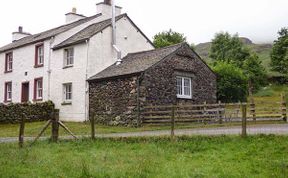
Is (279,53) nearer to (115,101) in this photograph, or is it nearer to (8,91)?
(8,91)

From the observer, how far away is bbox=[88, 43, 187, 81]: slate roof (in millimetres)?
26938

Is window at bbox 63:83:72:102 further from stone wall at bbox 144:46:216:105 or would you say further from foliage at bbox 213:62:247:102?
foliage at bbox 213:62:247:102

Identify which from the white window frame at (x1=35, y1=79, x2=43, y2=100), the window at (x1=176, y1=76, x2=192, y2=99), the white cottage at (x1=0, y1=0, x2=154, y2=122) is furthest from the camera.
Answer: the white window frame at (x1=35, y1=79, x2=43, y2=100)

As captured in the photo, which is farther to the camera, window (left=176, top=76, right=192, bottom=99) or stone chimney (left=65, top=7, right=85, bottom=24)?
stone chimney (left=65, top=7, right=85, bottom=24)

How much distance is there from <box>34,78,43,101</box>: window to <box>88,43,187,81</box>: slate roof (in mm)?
6120

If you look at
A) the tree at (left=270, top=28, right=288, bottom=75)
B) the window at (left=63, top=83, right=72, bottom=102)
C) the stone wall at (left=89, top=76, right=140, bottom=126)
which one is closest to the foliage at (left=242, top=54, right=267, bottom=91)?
the tree at (left=270, top=28, right=288, bottom=75)

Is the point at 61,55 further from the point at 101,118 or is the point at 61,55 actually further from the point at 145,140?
the point at 145,140

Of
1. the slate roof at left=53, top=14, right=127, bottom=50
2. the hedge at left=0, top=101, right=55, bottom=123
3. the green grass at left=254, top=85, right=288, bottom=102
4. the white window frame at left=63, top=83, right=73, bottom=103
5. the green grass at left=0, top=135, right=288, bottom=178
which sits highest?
the slate roof at left=53, top=14, right=127, bottom=50

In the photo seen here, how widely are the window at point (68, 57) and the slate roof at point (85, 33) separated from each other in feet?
1.77

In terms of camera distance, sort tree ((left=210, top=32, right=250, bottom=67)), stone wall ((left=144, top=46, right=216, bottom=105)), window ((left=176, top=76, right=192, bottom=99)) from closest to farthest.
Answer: stone wall ((left=144, top=46, right=216, bottom=105))
window ((left=176, top=76, right=192, bottom=99))
tree ((left=210, top=32, right=250, bottom=67))

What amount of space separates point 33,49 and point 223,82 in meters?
20.5

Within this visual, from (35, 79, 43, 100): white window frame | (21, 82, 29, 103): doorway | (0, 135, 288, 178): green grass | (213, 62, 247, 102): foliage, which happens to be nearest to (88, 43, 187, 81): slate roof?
(35, 79, 43, 100): white window frame

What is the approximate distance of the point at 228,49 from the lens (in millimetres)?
76375

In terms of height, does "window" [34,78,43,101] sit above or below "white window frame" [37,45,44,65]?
below
